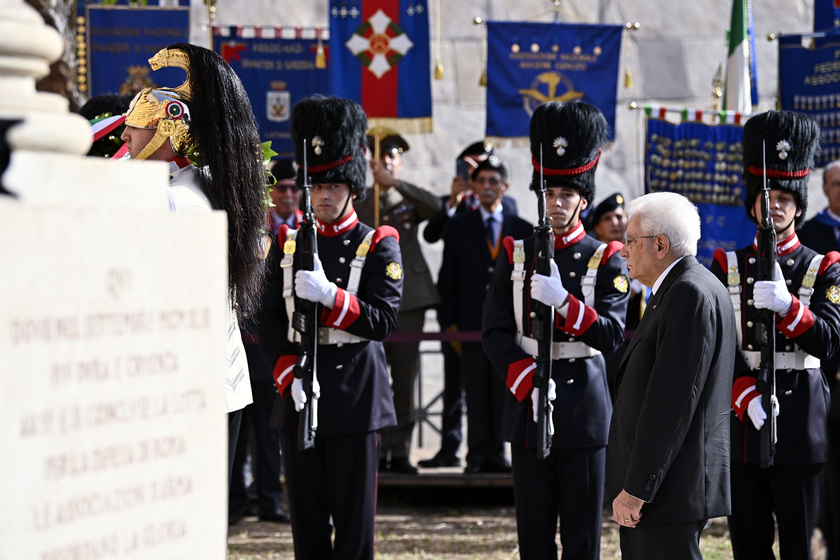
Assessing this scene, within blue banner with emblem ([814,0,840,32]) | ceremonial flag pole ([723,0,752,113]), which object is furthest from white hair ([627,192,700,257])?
blue banner with emblem ([814,0,840,32])

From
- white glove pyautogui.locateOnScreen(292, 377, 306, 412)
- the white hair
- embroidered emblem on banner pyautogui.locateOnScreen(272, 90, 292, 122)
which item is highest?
embroidered emblem on banner pyautogui.locateOnScreen(272, 90, 292, 122)

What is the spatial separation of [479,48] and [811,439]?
19.3 feet

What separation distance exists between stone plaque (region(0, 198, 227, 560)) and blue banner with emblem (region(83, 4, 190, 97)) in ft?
18.0

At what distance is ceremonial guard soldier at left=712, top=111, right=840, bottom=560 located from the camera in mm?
4352

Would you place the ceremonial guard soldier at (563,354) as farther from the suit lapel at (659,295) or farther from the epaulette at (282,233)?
the epaulette at (282,233)

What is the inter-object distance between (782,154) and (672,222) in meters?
1.62

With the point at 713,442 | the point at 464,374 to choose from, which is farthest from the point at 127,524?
the point at 464,374

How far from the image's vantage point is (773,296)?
14.2ft

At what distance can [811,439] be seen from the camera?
4.38 metres

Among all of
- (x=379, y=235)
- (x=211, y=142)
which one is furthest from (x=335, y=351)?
(x=211, y=142)

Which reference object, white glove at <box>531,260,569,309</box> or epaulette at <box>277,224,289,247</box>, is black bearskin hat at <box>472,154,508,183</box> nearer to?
epaulette at <box>277,224,289,247</box>

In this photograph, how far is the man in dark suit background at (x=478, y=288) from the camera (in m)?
6.70

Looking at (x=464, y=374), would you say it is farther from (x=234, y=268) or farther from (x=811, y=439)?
(x=234, y=268)

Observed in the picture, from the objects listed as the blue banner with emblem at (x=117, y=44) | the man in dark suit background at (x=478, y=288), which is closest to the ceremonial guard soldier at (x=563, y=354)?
the man in dark suit background at (x=478, y=288)
